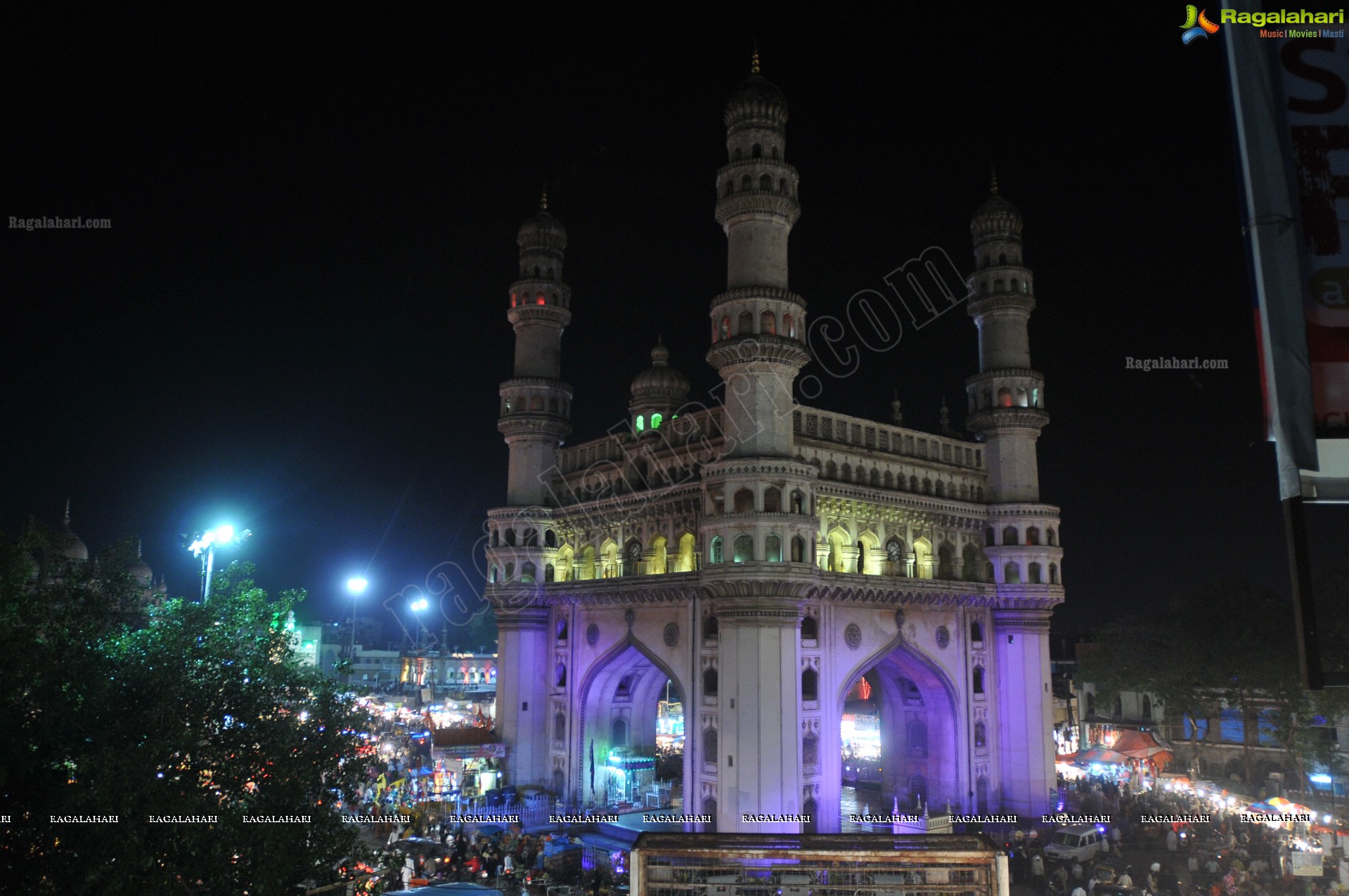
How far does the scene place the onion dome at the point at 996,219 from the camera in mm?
42906

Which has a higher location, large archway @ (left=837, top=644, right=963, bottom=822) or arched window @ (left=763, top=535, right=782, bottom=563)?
arched window @ (left=763, top=535, right=782, bottom=563)

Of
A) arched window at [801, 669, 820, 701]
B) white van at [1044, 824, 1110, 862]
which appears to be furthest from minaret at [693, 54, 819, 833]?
white van at [1044, 824, 1110, 862]

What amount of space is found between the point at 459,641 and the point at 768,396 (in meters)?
102

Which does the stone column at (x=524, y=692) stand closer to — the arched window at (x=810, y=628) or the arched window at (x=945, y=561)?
the arched window at (x=810, y=628)

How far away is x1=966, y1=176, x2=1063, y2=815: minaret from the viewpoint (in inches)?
1538

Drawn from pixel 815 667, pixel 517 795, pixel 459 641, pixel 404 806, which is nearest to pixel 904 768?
pixel 815 667

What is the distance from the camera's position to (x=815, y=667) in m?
34.9

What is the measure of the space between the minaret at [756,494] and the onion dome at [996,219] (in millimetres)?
12332

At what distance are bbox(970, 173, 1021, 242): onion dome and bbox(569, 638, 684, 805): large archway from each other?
25.8 metres

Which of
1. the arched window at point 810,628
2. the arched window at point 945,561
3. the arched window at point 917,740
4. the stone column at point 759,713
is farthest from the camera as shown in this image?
the arched window at point 945,561

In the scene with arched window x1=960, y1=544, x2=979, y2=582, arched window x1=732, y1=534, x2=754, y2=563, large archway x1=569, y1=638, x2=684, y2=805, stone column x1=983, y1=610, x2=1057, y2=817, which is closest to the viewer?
arched window x1=732, y1=534, x2=754, y2=563

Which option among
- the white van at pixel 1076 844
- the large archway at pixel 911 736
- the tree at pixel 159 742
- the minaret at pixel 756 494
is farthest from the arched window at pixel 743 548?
the tree at pixel 159 742

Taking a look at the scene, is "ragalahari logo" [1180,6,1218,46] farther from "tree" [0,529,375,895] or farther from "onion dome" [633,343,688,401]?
"onion dome" [633,343,688,401]

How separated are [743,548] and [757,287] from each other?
1005 centimetres
